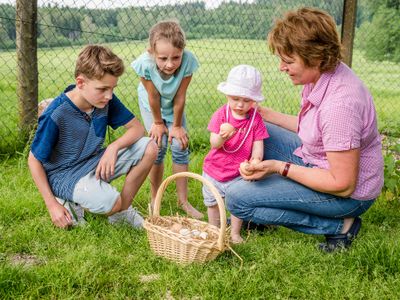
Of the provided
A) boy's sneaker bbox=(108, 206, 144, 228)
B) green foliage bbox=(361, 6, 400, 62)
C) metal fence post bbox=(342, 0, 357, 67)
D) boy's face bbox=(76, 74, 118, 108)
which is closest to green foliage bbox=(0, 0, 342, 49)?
metal fence post bbox=(342, 0, 357, 67)

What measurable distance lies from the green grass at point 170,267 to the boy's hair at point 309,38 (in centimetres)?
102

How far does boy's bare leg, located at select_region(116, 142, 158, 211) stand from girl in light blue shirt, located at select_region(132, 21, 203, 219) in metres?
0.27

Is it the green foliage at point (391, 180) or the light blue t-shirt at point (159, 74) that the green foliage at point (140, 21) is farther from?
the green foliage at point (391, 180)

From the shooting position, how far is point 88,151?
338 cm

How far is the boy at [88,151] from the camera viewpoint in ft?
10.4

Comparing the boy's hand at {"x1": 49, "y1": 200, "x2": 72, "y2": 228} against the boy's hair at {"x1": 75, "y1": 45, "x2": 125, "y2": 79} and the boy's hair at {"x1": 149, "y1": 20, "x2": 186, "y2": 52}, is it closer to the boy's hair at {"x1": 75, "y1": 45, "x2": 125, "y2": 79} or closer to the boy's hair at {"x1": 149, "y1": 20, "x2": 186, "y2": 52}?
the boy's hair at {"x1": 75, "y1": 45, "x2": 125, "y2": 79}

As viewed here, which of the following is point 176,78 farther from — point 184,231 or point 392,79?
point 392,79

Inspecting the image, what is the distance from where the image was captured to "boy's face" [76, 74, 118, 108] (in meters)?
3.15

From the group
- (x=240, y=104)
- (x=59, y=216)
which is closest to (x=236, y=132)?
(x=240, y=104)

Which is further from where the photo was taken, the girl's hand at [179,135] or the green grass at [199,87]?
the green grass at [199,87]

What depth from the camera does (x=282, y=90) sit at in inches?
300

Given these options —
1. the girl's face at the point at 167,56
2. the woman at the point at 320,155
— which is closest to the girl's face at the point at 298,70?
the woman at the point at 320,155

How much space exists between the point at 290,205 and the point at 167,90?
47.0 inches

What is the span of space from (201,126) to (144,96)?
2.11 meters
